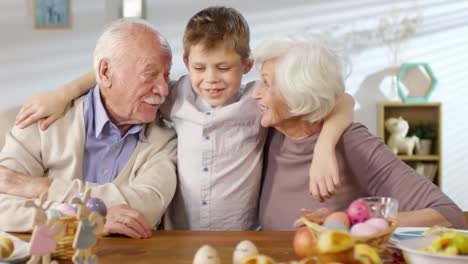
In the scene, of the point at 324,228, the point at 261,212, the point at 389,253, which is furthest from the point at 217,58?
the point at 324,228

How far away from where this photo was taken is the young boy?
7.54ft

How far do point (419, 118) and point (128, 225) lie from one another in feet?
13.7

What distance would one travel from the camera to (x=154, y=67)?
7.81ft

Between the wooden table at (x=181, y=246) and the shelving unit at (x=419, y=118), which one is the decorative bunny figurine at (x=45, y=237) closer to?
the wooden table at (x=181, y=246)

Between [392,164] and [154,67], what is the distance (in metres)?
0.84

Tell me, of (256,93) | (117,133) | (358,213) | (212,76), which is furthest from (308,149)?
(358,213)

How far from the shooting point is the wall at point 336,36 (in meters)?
5.57

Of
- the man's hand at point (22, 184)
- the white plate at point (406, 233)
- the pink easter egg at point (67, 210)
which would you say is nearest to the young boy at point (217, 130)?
the man's hand at point (22, 184)

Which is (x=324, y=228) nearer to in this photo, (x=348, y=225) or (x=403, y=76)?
(x=348, y=225)

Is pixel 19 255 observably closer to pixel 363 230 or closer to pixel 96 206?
pixel 96 206

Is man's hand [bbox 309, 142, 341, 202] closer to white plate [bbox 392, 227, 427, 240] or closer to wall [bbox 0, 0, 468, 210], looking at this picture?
white plate [bbox 392, 227, 427, 240]

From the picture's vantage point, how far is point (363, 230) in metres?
1.39

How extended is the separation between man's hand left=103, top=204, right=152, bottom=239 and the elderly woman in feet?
1.77

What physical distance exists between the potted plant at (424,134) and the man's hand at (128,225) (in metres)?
3.98
